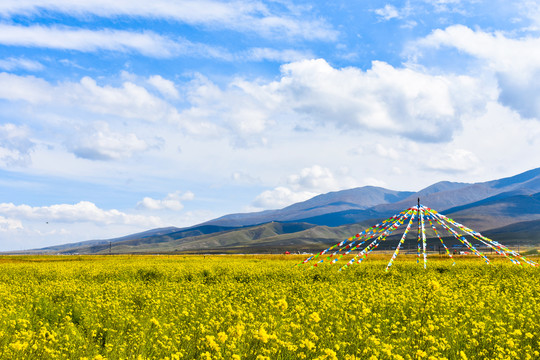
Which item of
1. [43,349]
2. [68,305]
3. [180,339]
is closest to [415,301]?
[180,339]

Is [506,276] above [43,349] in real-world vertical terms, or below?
below

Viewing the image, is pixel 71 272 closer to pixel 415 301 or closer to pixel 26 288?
pixel 26 288

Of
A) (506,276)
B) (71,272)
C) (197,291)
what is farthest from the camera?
(71,272)

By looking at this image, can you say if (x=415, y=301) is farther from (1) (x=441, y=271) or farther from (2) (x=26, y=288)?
(1) (x=441, y=271)

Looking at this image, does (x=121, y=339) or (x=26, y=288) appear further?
(x=26, y=288)

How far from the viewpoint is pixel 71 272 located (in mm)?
32688

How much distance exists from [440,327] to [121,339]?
821cm

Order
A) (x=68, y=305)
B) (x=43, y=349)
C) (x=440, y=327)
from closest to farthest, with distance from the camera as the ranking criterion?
(x=43, y=349)
(x=440, y=327)
(x=68, y=305)

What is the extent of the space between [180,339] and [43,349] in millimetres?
2962

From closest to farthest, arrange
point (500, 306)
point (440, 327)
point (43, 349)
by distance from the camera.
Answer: point (43, 349) → point (440, 327) → point (500, 306)

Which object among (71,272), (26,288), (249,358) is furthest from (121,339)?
(71,272)

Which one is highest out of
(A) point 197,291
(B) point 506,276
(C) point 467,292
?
(A) point 197,291

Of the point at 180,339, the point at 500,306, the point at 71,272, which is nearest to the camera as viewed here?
the point at 180,339

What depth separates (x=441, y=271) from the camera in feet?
108
